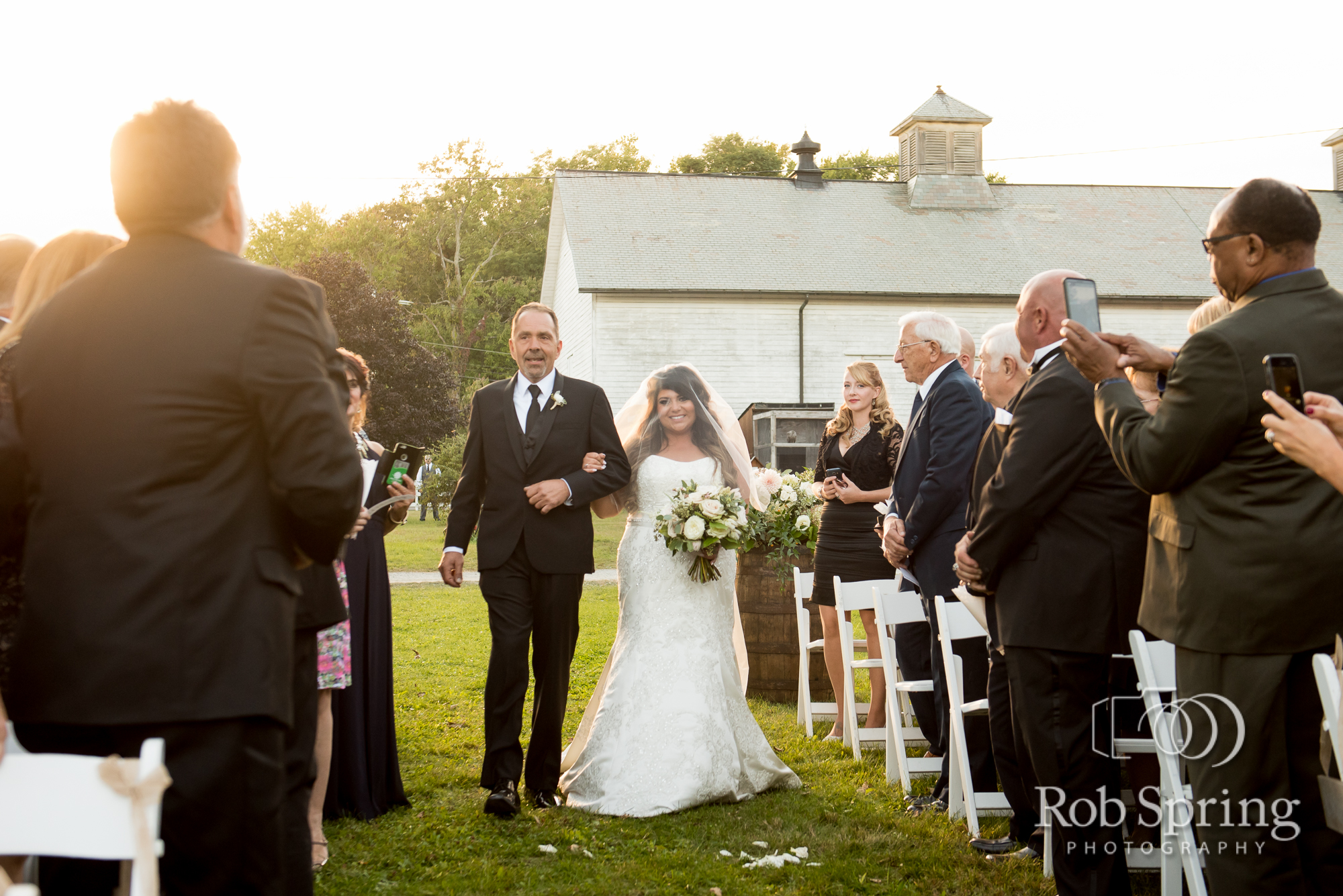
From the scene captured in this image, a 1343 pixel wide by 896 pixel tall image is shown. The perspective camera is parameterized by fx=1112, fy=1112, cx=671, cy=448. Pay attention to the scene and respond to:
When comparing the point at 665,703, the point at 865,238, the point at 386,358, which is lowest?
the point at 665,703

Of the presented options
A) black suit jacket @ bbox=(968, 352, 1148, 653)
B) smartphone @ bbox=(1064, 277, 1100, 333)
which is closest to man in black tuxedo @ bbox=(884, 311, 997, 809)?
black suit jacket @ bbox=(968, 352, 1148, 653)

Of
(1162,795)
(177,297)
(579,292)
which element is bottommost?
(1162,795)

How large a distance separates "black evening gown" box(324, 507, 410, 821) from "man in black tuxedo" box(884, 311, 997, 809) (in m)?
2.74

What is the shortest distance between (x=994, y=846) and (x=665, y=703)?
1.86 metres

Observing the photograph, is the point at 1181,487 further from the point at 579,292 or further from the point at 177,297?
the point at 579,292

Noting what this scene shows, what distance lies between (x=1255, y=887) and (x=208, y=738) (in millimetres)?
2758

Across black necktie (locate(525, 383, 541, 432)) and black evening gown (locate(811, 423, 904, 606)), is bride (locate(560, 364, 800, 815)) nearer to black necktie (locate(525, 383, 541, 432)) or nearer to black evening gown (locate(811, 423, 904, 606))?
black necktie (locate(525, 383, 541, 432))

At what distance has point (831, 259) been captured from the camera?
106 ft

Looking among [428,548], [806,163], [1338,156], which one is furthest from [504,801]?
[1338,156]

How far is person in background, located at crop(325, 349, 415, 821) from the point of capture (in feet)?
18.3

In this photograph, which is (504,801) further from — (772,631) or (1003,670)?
(772,631)

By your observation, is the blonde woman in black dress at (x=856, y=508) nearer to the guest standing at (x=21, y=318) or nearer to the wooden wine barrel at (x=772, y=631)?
the wooden wine barrel at (x=772, y=631)

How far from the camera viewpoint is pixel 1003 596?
13.8 ft

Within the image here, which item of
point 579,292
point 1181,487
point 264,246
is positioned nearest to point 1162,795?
point 1181,487
